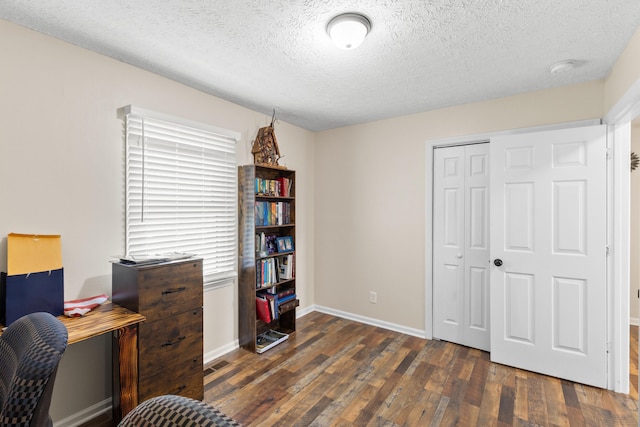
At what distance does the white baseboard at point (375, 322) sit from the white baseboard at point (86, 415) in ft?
8.13

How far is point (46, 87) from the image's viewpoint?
191 centimetres

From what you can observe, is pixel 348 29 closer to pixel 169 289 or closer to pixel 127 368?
pixel 169 289

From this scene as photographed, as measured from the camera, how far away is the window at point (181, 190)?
2326 millimetres

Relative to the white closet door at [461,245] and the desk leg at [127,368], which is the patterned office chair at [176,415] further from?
the white closet door at [461,245]

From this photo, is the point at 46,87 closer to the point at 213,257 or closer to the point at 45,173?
the point at 45,173

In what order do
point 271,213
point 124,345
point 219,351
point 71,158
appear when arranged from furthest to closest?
point 271,213, point 219,351, point 71,158, point 124,345

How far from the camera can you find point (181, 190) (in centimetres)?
262

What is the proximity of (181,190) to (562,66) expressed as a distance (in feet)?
9.96

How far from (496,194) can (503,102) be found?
89 cm

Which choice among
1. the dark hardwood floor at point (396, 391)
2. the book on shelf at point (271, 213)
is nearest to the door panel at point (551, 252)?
the dark hardwood floor at point (396, 391)

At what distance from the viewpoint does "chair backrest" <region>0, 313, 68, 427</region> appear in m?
0.82

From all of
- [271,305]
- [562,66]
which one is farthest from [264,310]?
[562,66]

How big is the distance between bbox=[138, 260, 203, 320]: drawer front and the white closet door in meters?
2.36

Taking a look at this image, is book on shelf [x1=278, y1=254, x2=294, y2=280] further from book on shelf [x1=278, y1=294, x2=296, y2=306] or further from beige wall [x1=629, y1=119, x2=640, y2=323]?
beige wall [x1=629, y1=119, x2=640, y2=323]
